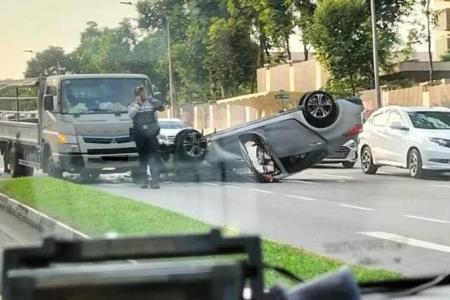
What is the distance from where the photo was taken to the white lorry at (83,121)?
5.03 meters

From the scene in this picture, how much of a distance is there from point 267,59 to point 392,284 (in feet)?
6.29

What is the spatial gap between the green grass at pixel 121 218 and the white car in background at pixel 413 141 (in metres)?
9.20

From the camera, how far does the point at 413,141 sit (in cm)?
1566

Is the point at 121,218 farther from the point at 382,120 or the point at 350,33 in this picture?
the point at 382,120

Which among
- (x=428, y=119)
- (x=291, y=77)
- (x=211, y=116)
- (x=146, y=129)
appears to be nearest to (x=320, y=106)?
(x=291, y=77)

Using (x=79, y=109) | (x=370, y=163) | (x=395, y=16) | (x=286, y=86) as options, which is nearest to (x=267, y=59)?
(x=286, y=86)

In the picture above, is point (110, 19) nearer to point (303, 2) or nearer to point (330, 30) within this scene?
point (303, 2)

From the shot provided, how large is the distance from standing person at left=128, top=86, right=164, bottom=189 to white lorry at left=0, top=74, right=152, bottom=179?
6 cm

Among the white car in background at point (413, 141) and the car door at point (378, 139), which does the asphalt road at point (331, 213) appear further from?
the white car in background at point (413, 141)

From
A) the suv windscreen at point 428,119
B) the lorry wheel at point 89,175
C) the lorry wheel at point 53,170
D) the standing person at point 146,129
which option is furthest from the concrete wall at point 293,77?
the suv windscreen at point 428,119

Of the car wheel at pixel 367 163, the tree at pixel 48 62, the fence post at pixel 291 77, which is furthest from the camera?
the car wheel at pixel 367 163

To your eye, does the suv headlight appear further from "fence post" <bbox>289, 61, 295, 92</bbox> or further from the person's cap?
the person's cap

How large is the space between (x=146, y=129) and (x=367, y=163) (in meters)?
9.47

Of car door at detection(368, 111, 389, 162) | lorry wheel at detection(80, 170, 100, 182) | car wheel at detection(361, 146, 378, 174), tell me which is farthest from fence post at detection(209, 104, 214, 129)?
car door at detection(368, 111, 389, 162)
